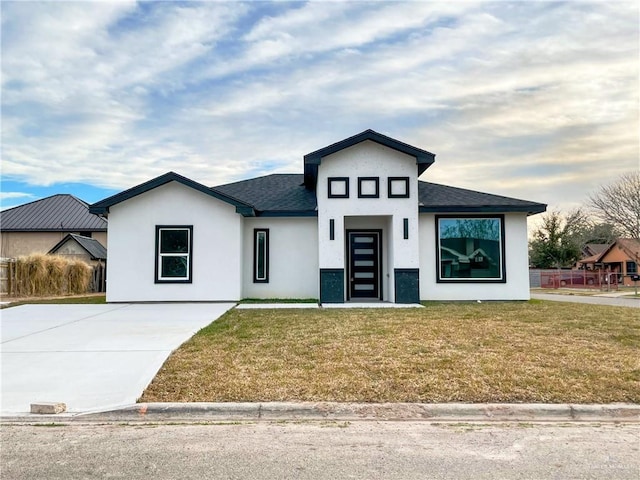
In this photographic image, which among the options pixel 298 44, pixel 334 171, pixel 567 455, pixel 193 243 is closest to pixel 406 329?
pixel 567 455

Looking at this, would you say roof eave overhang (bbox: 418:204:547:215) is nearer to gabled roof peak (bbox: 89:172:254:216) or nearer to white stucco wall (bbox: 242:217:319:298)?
white stucco wall (bbox: 242:217:319:298)

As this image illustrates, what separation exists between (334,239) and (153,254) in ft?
18.5

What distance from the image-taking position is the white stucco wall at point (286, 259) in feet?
50.3

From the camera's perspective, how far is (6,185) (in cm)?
3225

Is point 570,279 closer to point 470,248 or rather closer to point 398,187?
point 470,248

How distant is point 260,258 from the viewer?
A: 15375 millimetres

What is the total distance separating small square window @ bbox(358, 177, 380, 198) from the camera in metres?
14.3

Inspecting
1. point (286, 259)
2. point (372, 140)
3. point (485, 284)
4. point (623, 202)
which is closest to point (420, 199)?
point (372, 140)

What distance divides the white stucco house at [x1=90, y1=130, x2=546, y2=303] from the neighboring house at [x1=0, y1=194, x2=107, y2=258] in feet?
61.0

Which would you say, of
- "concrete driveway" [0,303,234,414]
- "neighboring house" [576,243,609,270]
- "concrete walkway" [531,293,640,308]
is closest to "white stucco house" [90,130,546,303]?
"concrete driveway" [0,303,234,414]

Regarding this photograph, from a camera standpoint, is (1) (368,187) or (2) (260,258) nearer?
(1) (368,187)

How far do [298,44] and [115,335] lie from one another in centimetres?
927

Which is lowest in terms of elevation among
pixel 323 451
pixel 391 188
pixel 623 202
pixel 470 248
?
pixel 323 451

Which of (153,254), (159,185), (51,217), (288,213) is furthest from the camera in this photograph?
(51,217)
